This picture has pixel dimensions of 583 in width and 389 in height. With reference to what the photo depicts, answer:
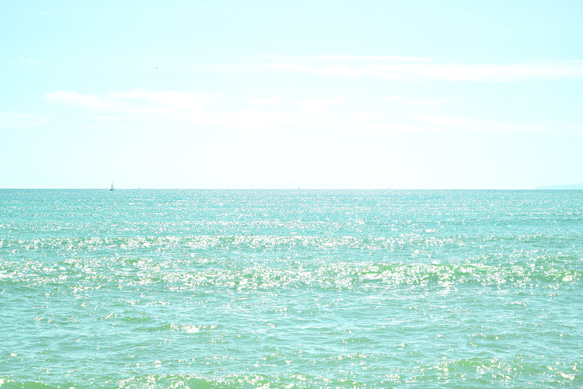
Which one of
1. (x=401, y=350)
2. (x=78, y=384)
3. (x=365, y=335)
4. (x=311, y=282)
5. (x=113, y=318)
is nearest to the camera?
(x=78, y=384)

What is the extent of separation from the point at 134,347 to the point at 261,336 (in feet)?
17.0

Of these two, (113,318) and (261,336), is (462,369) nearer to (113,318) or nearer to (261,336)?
(261,336)

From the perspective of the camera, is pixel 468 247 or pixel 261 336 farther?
pixel 468 247

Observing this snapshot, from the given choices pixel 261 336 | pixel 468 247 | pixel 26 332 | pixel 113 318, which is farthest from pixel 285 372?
pixel 468 247

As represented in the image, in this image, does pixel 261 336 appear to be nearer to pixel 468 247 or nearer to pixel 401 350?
pixel 401 350

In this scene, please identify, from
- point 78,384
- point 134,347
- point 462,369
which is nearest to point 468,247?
point 462,369

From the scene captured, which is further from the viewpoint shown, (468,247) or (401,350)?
(468,247)

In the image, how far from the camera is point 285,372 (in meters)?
16.7

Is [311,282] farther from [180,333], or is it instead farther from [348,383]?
[348,383]

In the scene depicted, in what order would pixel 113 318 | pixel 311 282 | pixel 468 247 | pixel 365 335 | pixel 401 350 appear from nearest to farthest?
1. pixel 401 350
2. pixel 365 335
3. pixel 113 318
4. pixel 311 282
5. pixel 468 247

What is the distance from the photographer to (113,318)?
23.0 meters

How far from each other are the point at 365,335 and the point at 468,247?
33362 millimetres

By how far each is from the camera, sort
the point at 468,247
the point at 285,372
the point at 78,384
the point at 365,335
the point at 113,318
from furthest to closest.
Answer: the point at 468,247 → the point at 113,318 → the point at 365,335 → the point at 285,372 → the point at 78,384

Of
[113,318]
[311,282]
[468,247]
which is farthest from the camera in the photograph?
[468,247]
